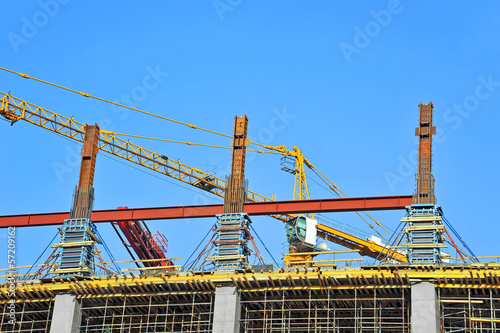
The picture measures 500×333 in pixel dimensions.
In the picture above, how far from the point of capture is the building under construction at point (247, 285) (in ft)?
203

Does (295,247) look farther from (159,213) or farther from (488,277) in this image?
(488,277)

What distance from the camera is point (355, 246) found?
Result: 9712cm

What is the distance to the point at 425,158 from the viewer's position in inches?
2736

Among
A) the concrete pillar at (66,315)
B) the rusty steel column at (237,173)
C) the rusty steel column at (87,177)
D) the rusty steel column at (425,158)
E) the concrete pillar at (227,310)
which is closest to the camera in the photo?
the concrete pillar at (227,310)

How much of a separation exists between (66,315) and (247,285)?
13870mm

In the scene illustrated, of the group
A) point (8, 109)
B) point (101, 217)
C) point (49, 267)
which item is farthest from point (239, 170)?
point (8, 109)

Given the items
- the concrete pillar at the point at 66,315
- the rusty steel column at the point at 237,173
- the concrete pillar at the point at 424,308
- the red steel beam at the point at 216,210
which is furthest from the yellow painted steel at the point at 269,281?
the red steel beam at the point at 216,210

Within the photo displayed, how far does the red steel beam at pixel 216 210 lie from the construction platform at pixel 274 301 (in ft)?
22.0

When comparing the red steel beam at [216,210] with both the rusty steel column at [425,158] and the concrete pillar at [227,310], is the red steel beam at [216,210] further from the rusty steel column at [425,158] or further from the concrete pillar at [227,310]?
the concrete pillar at [227,310]

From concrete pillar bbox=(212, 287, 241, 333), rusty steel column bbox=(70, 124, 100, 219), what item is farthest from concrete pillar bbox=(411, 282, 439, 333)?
rusty steel column bbox=(70, 124, 100, 219)

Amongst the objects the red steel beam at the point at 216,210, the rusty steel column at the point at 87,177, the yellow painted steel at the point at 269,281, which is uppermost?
the rusty steel column at the point at 87,177

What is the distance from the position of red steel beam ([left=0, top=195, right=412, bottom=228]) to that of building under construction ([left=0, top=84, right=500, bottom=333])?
3.2 inches

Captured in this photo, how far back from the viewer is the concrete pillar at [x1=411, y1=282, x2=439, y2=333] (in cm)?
5966

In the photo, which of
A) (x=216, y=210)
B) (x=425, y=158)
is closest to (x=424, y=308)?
(x=425, y=158)
